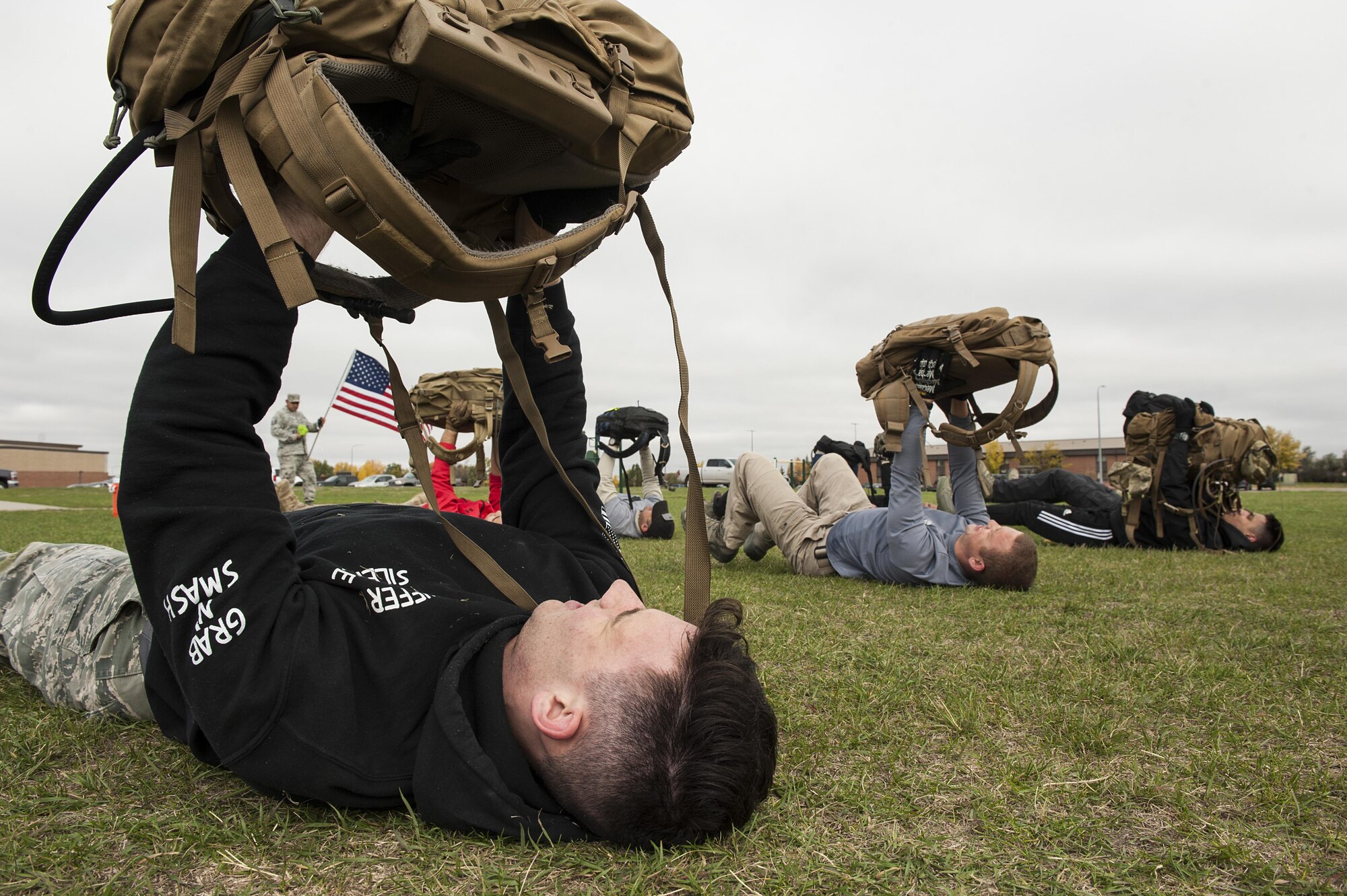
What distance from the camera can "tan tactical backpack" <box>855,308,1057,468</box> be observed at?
208 inches

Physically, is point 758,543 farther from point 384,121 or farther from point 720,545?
point 384,121

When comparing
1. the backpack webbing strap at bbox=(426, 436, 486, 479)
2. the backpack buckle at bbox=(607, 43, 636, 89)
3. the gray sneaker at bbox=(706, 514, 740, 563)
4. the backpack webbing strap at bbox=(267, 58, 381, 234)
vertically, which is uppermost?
the backpack buckle at bbox=(607, 43, 636, 89)

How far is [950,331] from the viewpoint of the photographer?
5.39 m

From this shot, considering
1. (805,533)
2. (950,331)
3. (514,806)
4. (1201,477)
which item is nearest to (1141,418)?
(1201,477)

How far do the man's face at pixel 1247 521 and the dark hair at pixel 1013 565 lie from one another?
4244 mm

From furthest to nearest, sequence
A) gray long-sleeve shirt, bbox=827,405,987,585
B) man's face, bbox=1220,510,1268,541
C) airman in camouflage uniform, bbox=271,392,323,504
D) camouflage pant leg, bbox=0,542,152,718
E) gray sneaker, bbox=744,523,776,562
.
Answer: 1. airman in camouflage uniform, bbox=271,392,323,504
2. man's face, bbox=1220,510,1268,541
3. gray sneaker, bbox=744,523,776,562
4. gray long-sleeve shirt, bbox=827,405,987,585
5. camouflage pant leg, bbox=0,542,152,718

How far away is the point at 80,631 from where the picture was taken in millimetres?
2146

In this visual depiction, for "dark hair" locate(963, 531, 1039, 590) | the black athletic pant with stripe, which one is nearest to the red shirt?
"dark hair" locate(963, 531, 1039, 590)

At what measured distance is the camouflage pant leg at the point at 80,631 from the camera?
6.77 ft

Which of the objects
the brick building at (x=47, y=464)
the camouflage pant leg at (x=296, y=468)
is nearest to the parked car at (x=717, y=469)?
the camouflage pant leg at (x=296, y=468)

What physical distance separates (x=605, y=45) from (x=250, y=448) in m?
1.19

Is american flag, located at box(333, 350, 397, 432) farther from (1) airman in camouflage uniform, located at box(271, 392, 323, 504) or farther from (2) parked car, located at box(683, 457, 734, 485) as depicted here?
(2) parked car, located at box(683, 457, 734, 485)

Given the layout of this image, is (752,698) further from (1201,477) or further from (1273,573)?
(1201,477)

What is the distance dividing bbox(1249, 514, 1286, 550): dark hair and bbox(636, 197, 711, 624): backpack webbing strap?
7.33m
